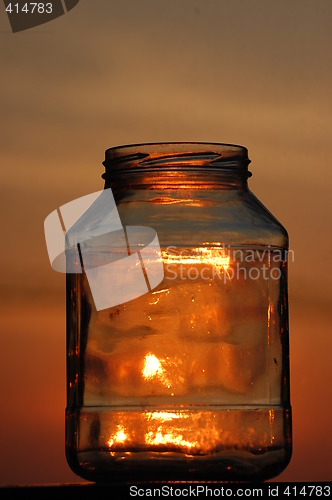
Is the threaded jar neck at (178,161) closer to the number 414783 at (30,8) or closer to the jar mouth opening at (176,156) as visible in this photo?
the jar mouth opening at (176,156)

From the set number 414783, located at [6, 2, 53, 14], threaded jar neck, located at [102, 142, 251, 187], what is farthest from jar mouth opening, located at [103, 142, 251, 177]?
number 414783, located at [6, 2, 53, 14]

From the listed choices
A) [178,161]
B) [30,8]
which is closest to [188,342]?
[178,161]

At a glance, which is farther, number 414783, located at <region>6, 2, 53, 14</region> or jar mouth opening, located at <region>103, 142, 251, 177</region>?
number 414783, located at <region>6, 2, 53, 14</region>

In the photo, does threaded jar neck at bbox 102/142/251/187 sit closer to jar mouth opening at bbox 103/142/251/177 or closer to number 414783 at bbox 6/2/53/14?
jar mouth opening at bbox 103/142/251/177

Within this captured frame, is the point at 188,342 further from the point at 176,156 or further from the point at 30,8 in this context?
the point at 30,8

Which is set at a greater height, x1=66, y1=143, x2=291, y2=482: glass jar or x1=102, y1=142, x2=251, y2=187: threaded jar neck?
x1=102, y1=142, x2=251, y2=187: threaded jar neck

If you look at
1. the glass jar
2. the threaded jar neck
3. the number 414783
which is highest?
the number 414783

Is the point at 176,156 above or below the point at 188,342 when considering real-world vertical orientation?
above
